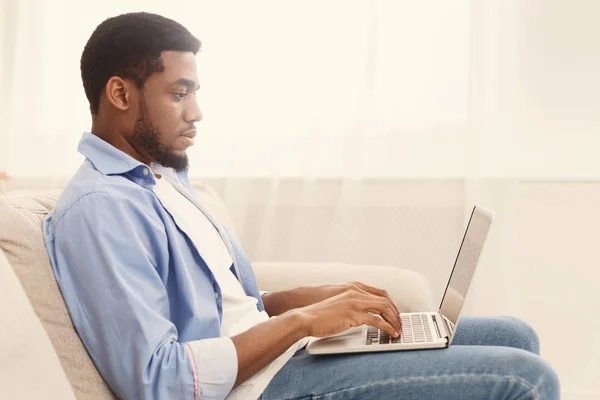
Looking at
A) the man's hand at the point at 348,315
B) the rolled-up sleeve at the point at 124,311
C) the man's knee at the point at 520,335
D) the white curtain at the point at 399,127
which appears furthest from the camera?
the white curtain at the point at 399,127

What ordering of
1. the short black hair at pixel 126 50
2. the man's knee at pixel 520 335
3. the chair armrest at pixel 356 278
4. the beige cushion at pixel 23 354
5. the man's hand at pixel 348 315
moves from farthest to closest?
the chair armrest at pixel 356 278, the man's knee at pixel 520 335, the short black hair at pixel 126 50, the man's hand at pixel 348 315, the beige cushion at pixel 23 354

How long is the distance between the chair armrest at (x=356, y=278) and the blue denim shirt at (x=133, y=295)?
67 cm

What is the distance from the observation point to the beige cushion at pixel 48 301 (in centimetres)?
119

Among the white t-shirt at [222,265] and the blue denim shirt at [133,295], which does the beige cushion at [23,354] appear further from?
the white t-shirt at [222,265]

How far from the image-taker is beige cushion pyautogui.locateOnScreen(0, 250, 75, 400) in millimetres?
Result: 1007

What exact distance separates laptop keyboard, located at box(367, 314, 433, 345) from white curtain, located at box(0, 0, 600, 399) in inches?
48.3

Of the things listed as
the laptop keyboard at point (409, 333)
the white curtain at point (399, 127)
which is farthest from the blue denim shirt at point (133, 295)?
the white curtain at point (399, 127)

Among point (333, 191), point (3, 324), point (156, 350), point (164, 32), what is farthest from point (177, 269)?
point (333, 191)

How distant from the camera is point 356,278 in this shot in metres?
1.96

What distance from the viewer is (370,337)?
140 centimetres

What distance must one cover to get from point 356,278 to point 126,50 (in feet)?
2.77

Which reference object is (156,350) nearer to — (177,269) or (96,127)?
(177,269)

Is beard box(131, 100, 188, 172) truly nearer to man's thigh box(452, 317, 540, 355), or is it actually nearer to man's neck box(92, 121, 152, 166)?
man's neck box(92, 121, 152, 166)

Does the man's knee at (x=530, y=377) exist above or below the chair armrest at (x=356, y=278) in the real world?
below
